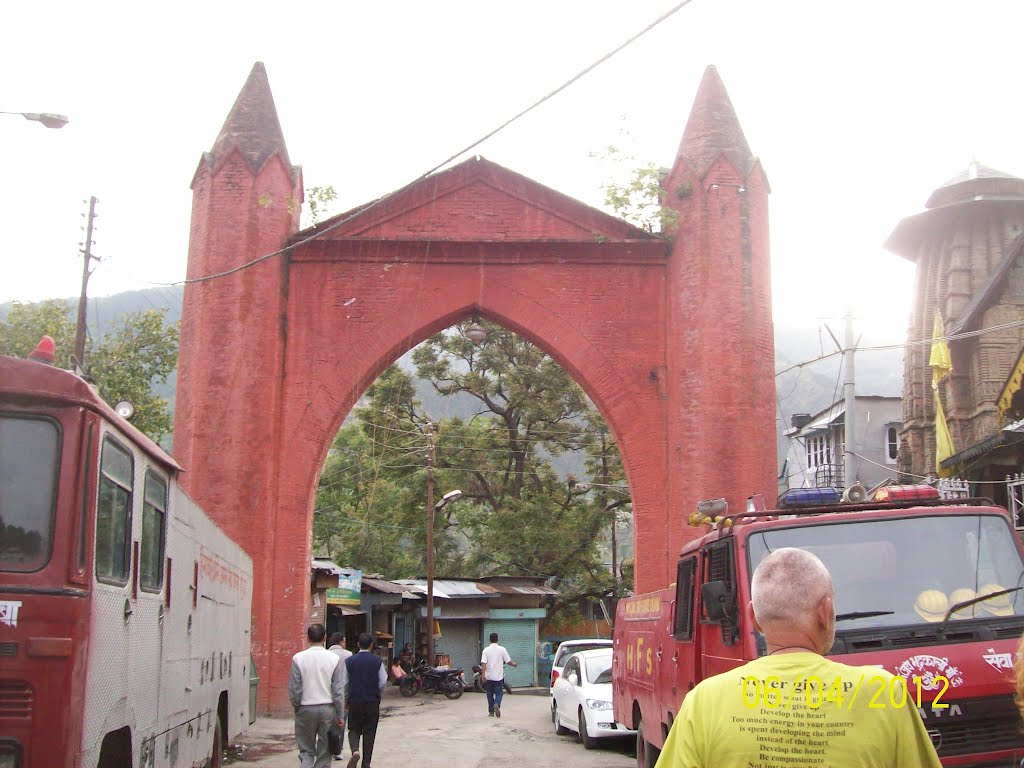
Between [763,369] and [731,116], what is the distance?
4512 mm

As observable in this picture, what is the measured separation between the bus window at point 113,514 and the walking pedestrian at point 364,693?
199 inches

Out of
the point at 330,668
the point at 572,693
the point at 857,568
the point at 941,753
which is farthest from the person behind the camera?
the point at 572,693

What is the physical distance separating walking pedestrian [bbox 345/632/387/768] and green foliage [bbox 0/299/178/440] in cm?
1846

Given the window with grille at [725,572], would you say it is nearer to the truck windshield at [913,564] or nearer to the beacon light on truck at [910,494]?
the truck windshield at [913,564]

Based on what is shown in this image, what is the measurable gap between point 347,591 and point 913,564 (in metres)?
21.6

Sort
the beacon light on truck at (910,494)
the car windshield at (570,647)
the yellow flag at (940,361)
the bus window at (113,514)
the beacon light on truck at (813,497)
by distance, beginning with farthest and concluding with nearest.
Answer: the yellow flag at (940,361)
the car windshield at (570,647)
the beacon light on truck at (813,497)
the beacon light on truck at (910,494)
the bus window at (113,514)

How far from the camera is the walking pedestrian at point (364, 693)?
35.7 feet

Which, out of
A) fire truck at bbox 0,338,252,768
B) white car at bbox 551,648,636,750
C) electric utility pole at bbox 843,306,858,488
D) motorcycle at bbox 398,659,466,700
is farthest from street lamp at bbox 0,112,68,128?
motorcycle at bbox 398,659,466,700

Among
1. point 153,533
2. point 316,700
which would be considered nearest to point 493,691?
point 316,700

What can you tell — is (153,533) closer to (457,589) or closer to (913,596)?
(913,596)

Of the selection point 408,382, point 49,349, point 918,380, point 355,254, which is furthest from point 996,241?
point 49,349

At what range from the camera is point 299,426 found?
1806cm

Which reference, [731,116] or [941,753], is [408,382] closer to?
[731,116]
